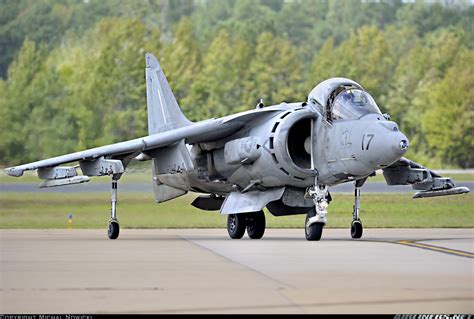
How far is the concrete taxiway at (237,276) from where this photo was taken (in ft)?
28.5

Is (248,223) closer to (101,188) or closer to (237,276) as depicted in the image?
(237,276)

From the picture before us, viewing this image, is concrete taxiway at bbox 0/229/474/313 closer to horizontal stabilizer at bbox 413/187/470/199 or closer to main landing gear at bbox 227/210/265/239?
main landing gear at bbox 227/210/265/239

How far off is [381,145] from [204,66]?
26.2m

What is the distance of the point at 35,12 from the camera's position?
34406mm

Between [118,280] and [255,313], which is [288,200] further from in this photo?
[255,313]

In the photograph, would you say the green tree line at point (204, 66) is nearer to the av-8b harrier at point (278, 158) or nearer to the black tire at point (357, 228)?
the av-8b harrier at point (278, 158)

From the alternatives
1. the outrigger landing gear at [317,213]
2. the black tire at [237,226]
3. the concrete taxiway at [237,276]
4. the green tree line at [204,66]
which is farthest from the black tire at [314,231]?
the green tree line at [204,66]

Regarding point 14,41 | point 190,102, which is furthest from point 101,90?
point 190,102

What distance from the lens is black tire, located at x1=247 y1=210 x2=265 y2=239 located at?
1894 centimetres

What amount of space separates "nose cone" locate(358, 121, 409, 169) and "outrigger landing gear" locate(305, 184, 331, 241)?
1.10 metres

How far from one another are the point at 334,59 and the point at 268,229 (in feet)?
72.1

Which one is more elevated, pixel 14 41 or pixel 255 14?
pixel 255 14

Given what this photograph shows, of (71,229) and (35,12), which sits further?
(35,12)

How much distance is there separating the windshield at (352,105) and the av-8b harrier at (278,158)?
0.02 m
